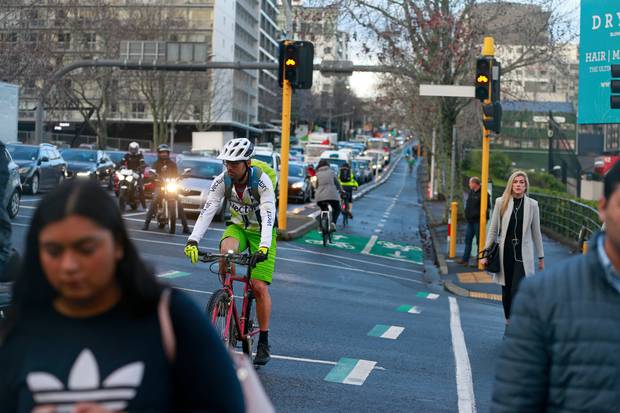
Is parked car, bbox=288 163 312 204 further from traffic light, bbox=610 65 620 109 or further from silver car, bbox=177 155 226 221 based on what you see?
traffic light, bbox=610 65 620 109

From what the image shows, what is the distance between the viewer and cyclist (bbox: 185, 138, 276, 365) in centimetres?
855

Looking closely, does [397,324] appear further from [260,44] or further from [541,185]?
[260,44]

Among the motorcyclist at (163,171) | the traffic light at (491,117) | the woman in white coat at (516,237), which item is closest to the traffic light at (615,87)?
the traffic light at (491,117)

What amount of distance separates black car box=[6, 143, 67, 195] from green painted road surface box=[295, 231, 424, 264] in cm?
907

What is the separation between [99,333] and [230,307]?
570cm

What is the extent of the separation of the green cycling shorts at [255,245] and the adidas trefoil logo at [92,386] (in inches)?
233

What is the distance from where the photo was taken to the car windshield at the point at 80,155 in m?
40.0

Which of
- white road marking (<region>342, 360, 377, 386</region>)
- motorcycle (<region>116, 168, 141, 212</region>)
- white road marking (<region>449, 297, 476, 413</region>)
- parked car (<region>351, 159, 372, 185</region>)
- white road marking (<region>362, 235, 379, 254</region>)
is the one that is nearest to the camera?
white road marking (<region>449, 297, 476, 413</region>)

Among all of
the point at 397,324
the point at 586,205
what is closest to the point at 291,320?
the point at 397,324

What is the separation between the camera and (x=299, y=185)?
44.0 metres

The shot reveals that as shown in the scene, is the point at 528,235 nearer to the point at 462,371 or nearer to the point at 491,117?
the point at 462,371

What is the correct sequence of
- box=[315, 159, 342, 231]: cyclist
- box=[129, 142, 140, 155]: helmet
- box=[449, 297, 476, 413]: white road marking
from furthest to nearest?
box=[129, 142, 140, 155]: helmet < box=[315, 159, 342, 231]: cyclist < box=[449, 297, 476, 413]: white road marking

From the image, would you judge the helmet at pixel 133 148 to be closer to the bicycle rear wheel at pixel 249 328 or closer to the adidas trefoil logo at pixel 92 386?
the bicycle rear wheel at pixel 249 328

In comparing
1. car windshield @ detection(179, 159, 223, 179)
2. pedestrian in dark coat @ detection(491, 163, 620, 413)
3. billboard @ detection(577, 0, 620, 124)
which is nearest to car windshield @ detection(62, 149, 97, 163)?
car windshield @ detection(179, 159, 223, 179)
